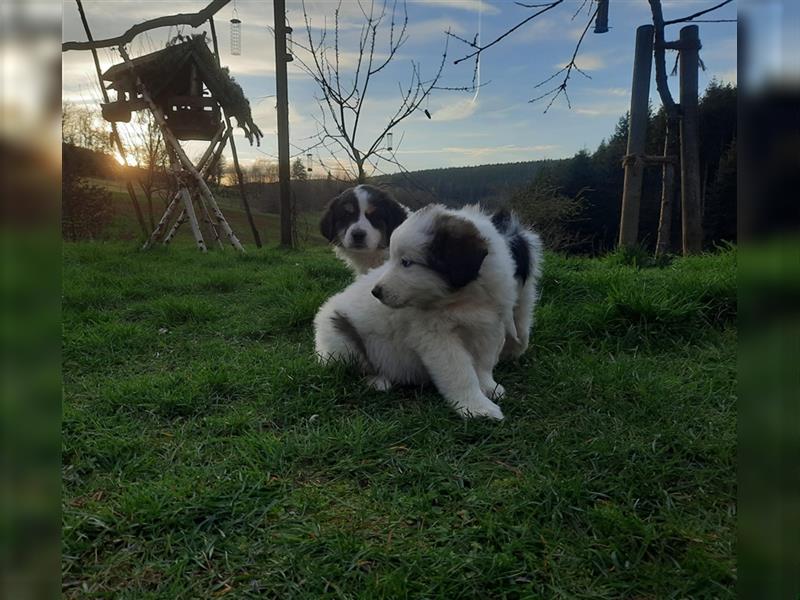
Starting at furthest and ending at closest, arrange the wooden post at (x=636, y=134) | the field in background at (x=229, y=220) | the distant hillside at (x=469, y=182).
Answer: the field in background at (x=229, y=220)
the wooden post at (x=636, y=134)
the distant hillside at (x=469, y=182)

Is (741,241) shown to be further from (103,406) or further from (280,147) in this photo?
(280,147)

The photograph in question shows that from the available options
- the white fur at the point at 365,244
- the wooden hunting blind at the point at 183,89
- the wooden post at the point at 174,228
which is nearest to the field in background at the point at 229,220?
the wooden post at the point at 174,228

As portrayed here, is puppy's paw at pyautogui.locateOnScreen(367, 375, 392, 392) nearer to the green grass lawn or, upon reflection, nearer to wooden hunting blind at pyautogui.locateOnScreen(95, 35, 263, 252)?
the green grass lawn

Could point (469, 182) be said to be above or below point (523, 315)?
above

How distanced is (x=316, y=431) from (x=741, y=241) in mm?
2131

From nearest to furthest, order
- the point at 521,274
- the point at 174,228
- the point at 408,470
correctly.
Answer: the point at 408,470 < the point at 521,274 < the point at 174,228

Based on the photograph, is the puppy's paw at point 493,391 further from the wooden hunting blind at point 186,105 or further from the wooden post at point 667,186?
the wooden hunting blind at point 186,105

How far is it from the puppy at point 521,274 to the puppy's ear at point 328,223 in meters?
1.74

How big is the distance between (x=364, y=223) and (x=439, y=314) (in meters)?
2.21

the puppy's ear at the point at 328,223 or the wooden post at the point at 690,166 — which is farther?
the wooden post at the point at 690,166

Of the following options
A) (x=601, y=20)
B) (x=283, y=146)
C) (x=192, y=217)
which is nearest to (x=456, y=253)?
(x=601, y=20)

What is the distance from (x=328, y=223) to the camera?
5.17 metres

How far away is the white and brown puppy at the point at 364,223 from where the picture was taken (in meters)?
4.84

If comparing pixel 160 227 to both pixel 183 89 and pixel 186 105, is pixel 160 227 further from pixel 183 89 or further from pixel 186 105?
pixel 183 89
